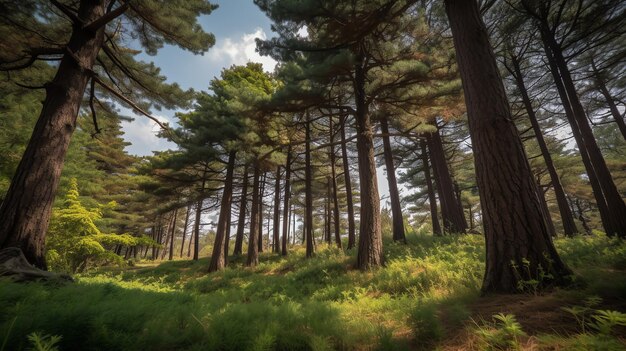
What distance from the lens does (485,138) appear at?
385 cm

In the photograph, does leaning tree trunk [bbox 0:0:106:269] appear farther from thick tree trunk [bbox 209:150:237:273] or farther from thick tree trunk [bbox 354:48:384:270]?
thick tree trunk [bbox 209:150:237:273]

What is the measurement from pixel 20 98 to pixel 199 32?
20.0ft

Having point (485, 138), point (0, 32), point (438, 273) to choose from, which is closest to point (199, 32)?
point (0, 32)

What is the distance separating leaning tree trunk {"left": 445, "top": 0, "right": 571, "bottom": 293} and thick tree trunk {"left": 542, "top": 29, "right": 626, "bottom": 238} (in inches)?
284

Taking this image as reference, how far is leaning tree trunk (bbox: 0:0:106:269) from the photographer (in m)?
3.81

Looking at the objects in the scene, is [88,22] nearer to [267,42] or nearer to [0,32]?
[0,32]

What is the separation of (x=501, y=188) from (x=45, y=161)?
7.30m

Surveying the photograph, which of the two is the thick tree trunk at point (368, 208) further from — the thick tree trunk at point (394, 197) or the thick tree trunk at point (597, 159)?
the thick tree trunk at point (597, 159)

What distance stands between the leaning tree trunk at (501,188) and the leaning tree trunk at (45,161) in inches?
274

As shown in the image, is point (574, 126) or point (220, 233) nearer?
point (574, 126)

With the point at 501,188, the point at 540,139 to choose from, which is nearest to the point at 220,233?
the point at 501,188

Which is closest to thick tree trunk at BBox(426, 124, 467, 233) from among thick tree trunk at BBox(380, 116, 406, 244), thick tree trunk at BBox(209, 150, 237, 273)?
thick tree trunk at BBox(380, 116, 406, 244)

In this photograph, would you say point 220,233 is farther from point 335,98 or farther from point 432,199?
point 432,199

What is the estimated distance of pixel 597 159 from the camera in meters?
8.67
